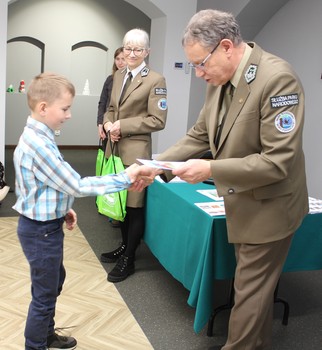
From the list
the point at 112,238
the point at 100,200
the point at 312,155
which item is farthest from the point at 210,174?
the point at 312,155

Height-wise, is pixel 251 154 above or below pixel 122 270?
above

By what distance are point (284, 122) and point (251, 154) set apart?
18cm

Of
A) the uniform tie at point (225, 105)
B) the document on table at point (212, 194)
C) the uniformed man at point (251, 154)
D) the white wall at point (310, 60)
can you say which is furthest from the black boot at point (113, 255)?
the white wall at point (310, 60)

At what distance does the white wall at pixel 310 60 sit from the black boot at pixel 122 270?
252 centimetres

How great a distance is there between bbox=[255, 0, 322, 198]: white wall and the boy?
3349mm

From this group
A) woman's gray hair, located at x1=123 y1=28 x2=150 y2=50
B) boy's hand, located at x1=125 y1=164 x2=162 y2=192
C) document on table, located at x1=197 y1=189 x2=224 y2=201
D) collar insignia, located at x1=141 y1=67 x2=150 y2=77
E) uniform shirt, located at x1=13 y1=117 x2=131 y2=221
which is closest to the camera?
uniform shirt, located at x1=13 y1=117 x2=131 y2=221

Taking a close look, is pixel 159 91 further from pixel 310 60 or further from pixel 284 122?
pixel 310 60

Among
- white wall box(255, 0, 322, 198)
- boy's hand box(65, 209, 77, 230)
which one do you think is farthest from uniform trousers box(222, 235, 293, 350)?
white wall box(255, 0, 322, 198)

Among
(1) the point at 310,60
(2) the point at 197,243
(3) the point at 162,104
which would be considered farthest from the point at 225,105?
(1) the point at 310,60

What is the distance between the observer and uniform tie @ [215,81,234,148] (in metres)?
1.80

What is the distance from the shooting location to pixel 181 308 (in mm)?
2721

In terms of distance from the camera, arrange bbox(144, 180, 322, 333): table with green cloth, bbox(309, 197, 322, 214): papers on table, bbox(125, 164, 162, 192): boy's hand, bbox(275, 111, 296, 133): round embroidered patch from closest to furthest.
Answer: bbox(275, 111, 296, 133): round embroidered patch, bbox(125, 164, 162, 192): boy's hand, bbox(144, 180, 322, 333): table with green cloth, bbox(309, 197, 322, 214): papers on table

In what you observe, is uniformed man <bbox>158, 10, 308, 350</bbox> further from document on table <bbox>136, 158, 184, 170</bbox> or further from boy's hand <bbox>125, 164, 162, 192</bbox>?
boy's hand <bbox>125, 164, 162, 192</bbox>

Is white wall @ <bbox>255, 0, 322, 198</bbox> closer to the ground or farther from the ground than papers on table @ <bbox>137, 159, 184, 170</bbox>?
farther from the ground
